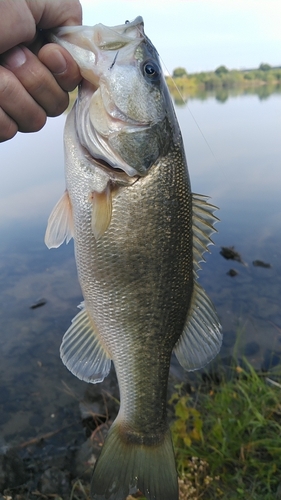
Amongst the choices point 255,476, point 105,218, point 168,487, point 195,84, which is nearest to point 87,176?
point 105,218

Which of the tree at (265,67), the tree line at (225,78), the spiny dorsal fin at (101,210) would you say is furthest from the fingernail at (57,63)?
the tree at (265,67)

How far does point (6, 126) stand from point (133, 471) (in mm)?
1772

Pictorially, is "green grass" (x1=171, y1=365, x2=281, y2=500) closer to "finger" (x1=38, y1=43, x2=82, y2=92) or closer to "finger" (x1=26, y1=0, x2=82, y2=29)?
"finger" (x1=38, y1=43, x2=82, y2=92)

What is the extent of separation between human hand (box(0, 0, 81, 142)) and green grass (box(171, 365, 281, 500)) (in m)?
2.78

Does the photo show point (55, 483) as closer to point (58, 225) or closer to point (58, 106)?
point (58, 225)

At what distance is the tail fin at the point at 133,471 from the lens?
80.4 inches

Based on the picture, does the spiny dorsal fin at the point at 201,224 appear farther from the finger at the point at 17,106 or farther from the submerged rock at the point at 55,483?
the submerged rock at the point at 55,483

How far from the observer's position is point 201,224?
2141 millimetres

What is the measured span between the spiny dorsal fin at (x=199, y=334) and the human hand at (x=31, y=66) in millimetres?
1164

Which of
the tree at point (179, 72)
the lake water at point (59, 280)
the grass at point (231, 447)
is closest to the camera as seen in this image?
the grass at point (231, 447)

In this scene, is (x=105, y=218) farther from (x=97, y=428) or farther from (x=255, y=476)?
(x=97, y=428)

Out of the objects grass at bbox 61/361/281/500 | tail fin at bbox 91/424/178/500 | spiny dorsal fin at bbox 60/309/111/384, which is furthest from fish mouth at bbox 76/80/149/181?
grass at bbox 61/361/281/500

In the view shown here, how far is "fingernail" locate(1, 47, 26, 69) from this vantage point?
5.97 ft

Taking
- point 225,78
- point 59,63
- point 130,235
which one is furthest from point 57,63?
point 225,78
